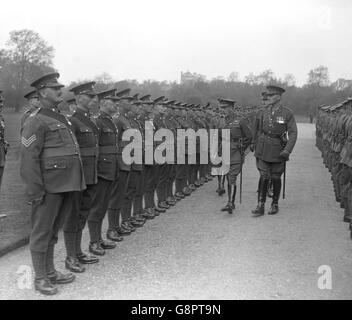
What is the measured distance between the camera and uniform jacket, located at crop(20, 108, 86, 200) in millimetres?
4352

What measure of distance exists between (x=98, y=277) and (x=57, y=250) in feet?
3.79

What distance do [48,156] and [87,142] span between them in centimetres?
75

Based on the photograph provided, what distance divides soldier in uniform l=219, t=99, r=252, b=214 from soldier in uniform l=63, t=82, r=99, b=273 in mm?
3499

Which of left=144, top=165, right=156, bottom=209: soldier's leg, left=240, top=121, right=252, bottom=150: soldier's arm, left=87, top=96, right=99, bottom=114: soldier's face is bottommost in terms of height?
left=144, top=165, right=156, bottom=209: soldier's leg

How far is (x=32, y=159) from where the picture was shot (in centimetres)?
434

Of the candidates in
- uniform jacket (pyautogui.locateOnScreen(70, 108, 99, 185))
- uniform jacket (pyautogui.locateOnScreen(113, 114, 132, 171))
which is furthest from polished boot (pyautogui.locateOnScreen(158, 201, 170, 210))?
uniform jacket (pyautogui.locateOnScreen(70, 108, 99, 185))

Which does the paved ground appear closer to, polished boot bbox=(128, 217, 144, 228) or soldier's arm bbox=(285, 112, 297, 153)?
polished boot bbox=(128, 217, 144, 228)

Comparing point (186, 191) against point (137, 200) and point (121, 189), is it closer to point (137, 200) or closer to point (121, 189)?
point (137, 200)

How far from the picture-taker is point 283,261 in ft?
17.5

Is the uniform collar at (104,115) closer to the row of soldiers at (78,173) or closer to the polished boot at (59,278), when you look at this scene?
the row of soldiers at (78,173)

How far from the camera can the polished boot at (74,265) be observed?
4984 mm
